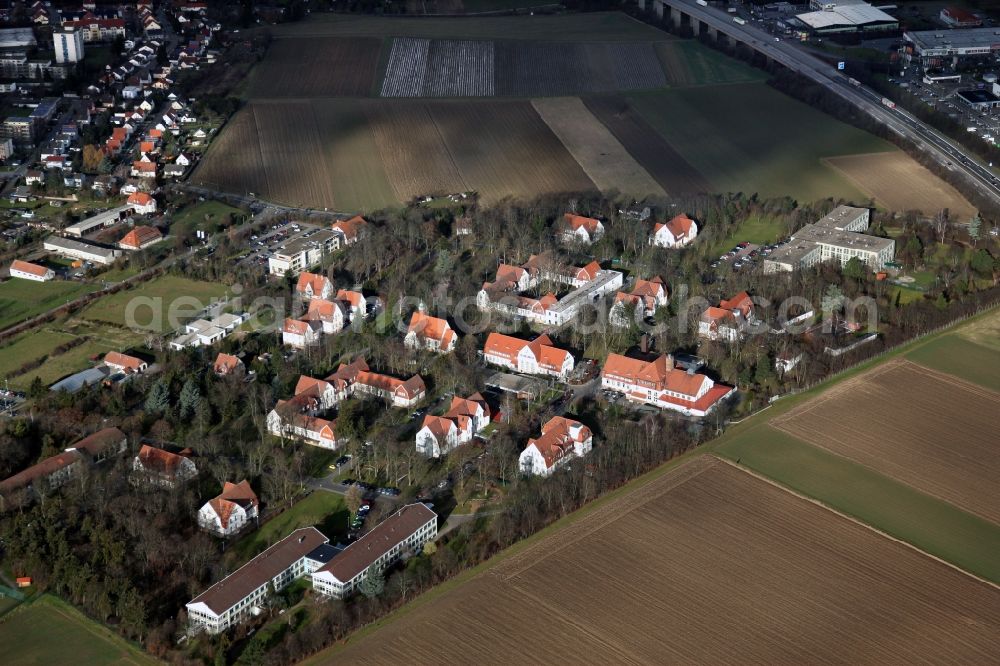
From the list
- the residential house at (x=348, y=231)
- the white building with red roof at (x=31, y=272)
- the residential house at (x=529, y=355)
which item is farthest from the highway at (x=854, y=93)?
the white building with red roof at (x=31, y=272)

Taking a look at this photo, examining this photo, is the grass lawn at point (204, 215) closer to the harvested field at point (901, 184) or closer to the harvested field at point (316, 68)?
the harvested field at point (316, 68)

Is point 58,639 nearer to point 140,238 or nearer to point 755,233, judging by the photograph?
point 140,238

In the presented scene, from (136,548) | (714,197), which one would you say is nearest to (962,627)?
(136,548)

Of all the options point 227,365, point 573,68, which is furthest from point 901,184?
point 227,365

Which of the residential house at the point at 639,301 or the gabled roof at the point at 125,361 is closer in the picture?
the gabled roof at the point at 125,361

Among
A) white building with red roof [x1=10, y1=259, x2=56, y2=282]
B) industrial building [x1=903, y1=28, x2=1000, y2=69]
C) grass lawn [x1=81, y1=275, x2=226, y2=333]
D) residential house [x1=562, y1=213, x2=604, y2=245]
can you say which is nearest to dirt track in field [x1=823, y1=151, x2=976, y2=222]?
residential house [x1=562, y1=213, x2=604, y2=245]

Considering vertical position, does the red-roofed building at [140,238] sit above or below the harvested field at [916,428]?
below

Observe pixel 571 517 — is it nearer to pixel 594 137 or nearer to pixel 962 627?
pixel 962 627
